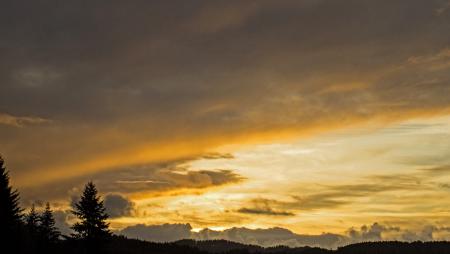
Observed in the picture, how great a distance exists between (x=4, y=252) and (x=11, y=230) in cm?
233

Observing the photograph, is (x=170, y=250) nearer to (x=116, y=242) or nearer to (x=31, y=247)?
(x=116, y=242)

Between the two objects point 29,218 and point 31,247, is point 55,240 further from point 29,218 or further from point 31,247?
point 29,218

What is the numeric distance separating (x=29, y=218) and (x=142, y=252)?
59.1 m

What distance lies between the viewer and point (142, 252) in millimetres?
160750

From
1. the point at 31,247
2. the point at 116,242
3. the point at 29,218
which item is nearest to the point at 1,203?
the point at 31,247

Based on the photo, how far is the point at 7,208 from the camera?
6066 cm

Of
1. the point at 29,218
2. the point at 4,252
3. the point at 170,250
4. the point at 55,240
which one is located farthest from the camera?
the point at 170,250

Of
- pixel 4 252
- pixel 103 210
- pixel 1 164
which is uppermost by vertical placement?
pixel 1 164

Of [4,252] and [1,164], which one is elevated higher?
[1,164]

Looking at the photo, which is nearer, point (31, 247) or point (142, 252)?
point (31, 247)

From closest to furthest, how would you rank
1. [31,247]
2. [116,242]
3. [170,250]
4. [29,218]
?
[31,247] < [29,218] < [116,242] < [170,250]

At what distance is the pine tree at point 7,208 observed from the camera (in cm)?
5744

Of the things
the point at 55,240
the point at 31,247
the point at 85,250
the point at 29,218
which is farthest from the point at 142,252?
the point at 85,250

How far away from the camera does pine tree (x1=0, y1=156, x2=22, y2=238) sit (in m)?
57.4
